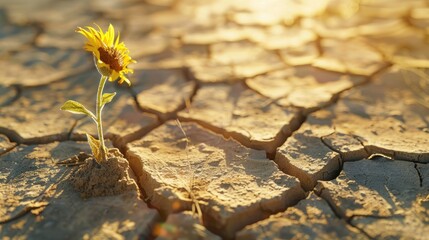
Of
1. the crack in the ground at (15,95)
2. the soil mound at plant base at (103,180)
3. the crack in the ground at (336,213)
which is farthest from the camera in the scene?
the crack in the ground at (15,95)

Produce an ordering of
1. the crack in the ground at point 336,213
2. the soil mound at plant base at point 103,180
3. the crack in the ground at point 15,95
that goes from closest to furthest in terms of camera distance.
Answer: the crack in the ground at point 336,213, the soil mound at plant base at point 103,180, the crack in the ground at point 15,95

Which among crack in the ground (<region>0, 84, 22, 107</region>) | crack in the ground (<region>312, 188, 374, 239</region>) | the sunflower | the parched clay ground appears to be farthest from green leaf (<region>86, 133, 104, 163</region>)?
crack in the ground (<region>0, 84, 22, 107</region>)

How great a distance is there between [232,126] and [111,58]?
73 centimetres

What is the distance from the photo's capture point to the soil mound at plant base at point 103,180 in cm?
153

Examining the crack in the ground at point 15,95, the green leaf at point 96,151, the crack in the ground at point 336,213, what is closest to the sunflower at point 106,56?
the green leaf at point 96,151

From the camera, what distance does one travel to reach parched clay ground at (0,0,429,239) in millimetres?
1443

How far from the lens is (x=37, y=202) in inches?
59.7

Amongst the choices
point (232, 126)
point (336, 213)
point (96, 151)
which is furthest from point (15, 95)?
point (336, 213)

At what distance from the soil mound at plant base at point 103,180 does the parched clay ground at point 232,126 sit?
0.8 inches

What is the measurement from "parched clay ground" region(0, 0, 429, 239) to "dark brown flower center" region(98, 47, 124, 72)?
43cm

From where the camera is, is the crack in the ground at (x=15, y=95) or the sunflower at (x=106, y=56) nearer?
the sunflower at (x=106, y=56)

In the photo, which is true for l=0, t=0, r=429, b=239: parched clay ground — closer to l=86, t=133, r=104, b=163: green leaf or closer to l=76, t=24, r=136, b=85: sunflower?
l=86, t=133, r=104, b=163: green leaf

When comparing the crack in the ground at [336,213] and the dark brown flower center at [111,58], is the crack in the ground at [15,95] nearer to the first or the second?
the dark brown flower center at [111,58]

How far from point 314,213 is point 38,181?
3.34 feet
